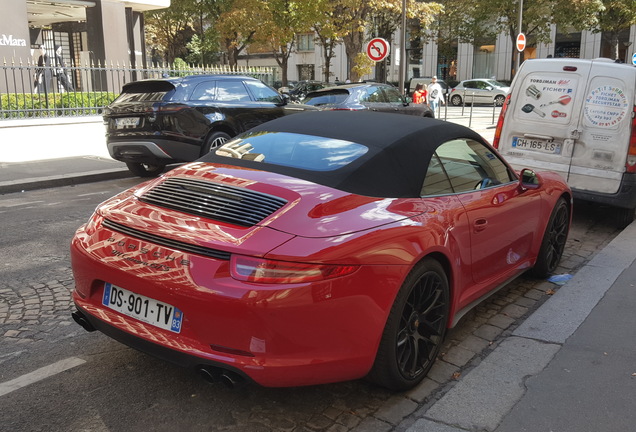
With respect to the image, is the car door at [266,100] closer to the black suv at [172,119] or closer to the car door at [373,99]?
the black suv at [172,119]

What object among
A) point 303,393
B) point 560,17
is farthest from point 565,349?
point 560,17

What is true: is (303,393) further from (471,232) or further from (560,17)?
(560,17)

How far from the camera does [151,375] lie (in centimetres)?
350

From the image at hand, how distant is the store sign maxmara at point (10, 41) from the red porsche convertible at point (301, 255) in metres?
20.0

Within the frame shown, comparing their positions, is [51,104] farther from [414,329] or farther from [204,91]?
[414,329]

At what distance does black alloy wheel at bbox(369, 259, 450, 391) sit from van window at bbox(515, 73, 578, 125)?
4.76 metres

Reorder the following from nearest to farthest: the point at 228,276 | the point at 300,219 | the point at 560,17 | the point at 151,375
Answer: the point at 228,276
the point at 300,219
the point at 151,375
the point at 560,17

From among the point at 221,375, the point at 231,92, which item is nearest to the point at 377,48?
the point at 231,92

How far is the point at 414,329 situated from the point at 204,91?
300 inches

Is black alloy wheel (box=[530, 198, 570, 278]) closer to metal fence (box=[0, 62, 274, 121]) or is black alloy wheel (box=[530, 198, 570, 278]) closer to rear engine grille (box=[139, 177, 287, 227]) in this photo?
rear engine grille (box=[139, 177, 287, 227])

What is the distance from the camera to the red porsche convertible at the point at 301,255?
2.73 meters

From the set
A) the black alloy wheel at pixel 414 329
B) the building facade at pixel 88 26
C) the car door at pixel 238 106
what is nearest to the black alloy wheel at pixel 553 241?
the black alloy wheel at pixel 414 329

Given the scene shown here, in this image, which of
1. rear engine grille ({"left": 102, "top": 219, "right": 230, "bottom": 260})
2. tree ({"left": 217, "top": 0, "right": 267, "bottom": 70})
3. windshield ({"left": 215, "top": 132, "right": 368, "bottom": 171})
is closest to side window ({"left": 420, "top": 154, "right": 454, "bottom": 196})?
windshield ({"left": 215, "top": 132, "right": 368, "bottom": 171})

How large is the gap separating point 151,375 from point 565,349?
257cm
